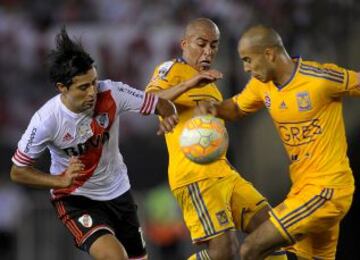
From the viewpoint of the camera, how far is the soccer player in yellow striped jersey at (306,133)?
7.41 m

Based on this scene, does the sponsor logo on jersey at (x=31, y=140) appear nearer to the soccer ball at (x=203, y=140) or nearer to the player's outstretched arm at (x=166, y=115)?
the player's outstretched arm at (x=166, y=115)

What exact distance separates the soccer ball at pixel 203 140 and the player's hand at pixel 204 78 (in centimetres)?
27

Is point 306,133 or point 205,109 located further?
point 205,109

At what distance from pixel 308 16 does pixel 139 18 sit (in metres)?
2.54

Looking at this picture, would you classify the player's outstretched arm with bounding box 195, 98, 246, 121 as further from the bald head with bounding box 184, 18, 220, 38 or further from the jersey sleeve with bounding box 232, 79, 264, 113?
the bald head with bounding box 184, 18, 220, 38

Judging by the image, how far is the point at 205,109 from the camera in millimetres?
7805

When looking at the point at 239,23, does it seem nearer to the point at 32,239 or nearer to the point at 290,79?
the point at 32,239

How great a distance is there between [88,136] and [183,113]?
77 centimetres

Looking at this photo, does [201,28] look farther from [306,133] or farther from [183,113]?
[306,133]

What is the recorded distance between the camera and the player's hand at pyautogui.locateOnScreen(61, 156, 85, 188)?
7.31 metres

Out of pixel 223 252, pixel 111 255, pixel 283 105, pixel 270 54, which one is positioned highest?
pixel 270 54

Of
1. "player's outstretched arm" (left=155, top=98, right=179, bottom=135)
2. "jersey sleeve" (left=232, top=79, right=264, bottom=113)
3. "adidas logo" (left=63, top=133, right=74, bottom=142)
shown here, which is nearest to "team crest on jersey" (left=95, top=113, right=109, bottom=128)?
"adidas logo" (left=63, top=133, right=74, bottom=142)

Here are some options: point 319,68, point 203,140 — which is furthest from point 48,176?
point 319,68

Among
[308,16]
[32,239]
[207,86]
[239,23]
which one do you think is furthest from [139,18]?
[207,86]
